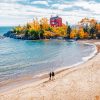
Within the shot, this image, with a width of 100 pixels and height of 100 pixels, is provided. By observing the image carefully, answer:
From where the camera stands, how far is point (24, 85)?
46875 millimetres

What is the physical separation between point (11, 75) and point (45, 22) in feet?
471

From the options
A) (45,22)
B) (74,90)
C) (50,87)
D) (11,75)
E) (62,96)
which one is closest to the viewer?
(62,96)

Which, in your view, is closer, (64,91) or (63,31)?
(64,91)

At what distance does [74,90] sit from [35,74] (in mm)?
19987

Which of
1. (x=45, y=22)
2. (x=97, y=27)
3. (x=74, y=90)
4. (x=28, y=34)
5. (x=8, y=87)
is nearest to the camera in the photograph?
(x=74, y=90)

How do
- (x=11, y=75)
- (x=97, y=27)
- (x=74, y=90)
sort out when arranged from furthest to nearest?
(x=97, y=27)
(x=11, y=75)
(x=74, y=90)

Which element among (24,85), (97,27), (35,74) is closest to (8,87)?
(24,85)

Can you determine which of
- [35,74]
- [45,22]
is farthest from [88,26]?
[35,74]

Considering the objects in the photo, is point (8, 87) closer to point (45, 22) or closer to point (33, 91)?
point (33, 91)

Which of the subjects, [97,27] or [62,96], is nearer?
[62,96]

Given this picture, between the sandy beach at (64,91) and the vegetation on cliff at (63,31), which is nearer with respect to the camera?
the sandy beach at (64,91)

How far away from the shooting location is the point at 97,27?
169 metres

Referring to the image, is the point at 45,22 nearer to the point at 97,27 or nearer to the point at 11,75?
the point at 97,27

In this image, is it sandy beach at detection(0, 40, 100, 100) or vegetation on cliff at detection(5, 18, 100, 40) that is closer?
sandy beach at detection(0, 40, 100, 100)
